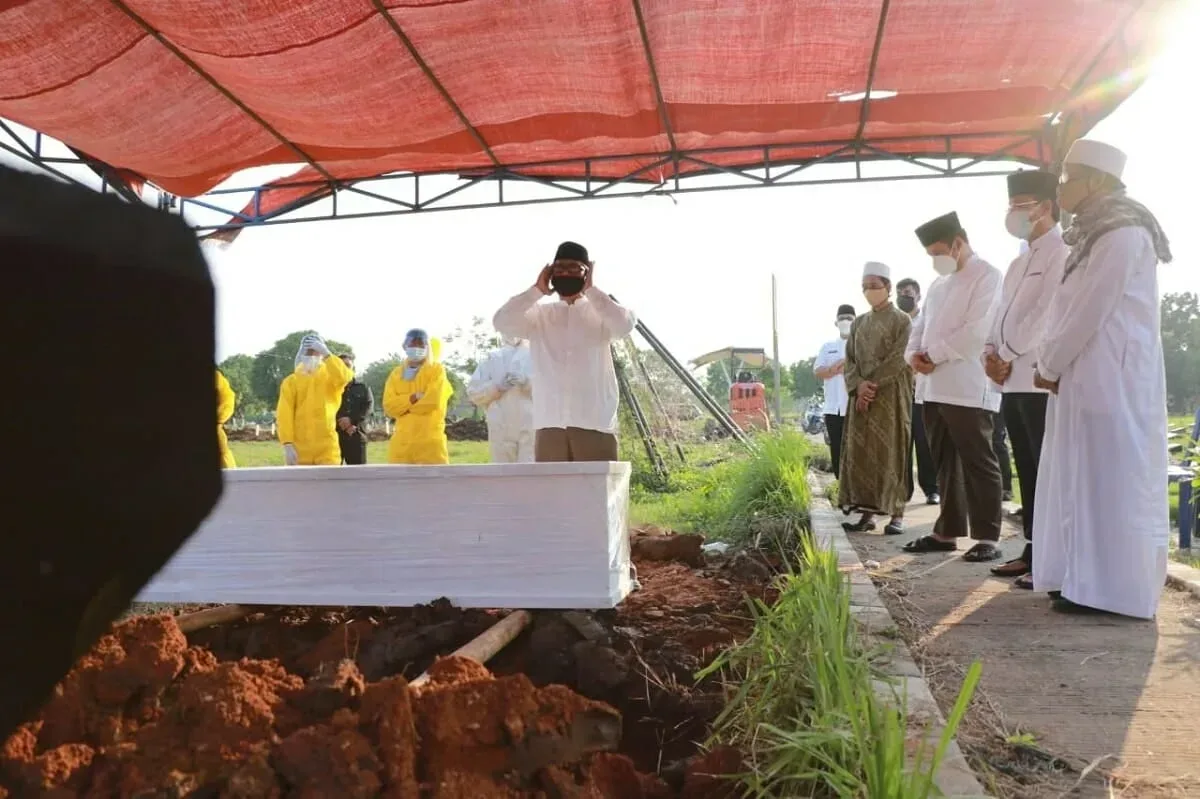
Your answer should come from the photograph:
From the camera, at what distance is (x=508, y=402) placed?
6586 millimetres

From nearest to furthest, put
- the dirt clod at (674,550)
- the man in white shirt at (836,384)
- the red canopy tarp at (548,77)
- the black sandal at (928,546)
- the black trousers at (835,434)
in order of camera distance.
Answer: the red canopy tarp at (548,77) < the dirt clod at (674,550) < the black sandal at (928,546) < the man in white shirt at (836,384) < the black trousers at (835,434)

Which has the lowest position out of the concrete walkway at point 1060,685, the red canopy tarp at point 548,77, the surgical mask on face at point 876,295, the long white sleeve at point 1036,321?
the concrete walkway at point 1060,685

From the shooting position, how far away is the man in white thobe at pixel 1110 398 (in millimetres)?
2994

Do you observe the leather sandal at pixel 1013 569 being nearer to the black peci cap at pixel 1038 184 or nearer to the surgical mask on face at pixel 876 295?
the black peci cap at pixel 1038 184

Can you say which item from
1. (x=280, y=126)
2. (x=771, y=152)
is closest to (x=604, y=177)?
(x=771, y=152)

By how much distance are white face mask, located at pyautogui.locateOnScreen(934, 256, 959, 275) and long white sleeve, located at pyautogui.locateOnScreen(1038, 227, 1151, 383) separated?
145 centimetres

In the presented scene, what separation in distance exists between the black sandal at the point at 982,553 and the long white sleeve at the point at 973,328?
980 millimetres

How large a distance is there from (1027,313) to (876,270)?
1.67m

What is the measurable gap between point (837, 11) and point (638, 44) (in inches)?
40.5

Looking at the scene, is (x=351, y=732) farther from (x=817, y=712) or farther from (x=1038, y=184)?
(x=1038, y=184)

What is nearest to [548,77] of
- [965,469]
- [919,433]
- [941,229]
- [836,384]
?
[941,229]

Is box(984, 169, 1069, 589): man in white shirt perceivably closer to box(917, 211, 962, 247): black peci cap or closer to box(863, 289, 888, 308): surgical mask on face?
box(917, 211, 962, 247): black peci cap

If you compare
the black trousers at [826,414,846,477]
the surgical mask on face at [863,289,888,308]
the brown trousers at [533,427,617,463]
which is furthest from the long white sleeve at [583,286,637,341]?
the black trousers at [826,414,846,477]

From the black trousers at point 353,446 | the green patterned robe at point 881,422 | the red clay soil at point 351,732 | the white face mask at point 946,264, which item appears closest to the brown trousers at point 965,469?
the green patterned robe at point 881,422
